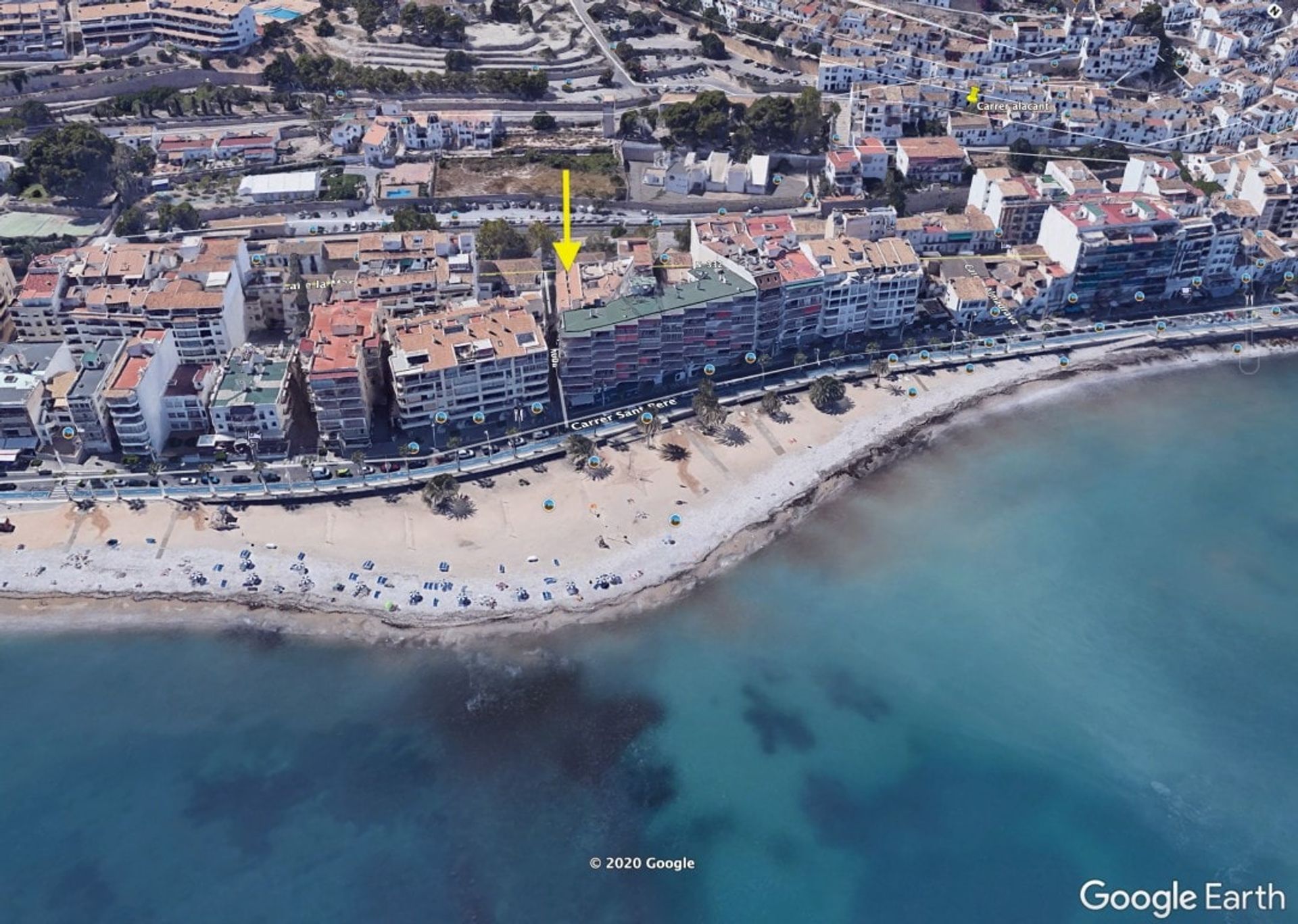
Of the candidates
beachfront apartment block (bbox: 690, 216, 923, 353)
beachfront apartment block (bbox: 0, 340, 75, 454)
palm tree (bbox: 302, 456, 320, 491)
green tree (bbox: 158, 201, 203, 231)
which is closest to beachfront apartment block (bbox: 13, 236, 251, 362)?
beachfront apartment block (bbox: 0, 340, 75, 454)

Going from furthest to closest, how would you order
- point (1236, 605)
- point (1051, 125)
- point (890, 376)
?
1. point (1051, 125)
2. point (890, 376)
3. point (1236, 605)

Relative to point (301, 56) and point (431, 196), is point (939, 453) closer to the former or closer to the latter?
point (431, 196)

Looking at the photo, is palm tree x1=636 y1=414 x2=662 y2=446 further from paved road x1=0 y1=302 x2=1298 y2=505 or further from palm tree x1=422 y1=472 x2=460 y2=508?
palm tree x1=422 y1=472 x2=460 y2=508

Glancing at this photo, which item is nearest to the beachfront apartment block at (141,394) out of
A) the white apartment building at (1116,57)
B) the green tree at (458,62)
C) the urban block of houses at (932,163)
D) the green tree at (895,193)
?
the green tree at (458,62)

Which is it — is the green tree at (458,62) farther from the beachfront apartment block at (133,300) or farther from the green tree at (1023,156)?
the green tree at (1023,156)

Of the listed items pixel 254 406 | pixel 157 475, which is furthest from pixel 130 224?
pixel 157 475

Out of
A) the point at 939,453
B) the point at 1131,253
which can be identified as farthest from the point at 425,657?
the point at 1131,253
